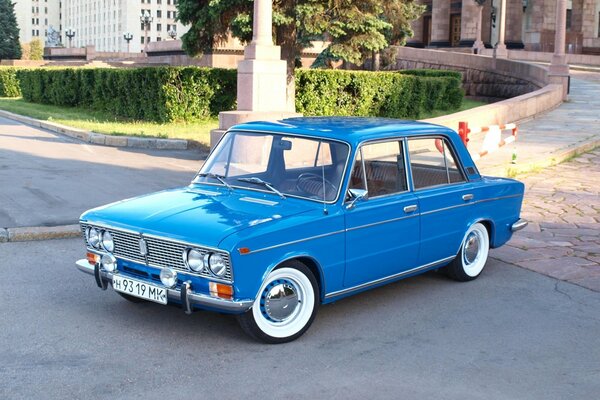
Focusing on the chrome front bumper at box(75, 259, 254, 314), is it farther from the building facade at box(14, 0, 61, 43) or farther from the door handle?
the building facade at box(14, 0, 61, 43)

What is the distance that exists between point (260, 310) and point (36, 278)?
2693 millimetres

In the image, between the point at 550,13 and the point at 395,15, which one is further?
the point at 550,13

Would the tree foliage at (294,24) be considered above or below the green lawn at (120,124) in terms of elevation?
above

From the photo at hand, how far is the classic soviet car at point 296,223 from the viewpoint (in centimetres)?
544

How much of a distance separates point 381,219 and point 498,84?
1315 inches

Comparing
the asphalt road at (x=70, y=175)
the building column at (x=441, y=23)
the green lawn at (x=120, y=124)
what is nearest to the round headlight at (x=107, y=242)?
the asphalt road at (x=70, y=175)

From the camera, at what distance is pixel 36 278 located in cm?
728

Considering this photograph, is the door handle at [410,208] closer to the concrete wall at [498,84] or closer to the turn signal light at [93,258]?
the turn signal light at [93,258]

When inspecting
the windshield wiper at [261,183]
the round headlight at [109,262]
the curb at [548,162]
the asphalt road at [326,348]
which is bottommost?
the asphalt road at [326,348]

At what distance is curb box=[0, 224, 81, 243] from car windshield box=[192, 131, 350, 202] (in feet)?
9.20

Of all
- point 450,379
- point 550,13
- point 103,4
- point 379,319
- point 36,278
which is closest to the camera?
point 450,379

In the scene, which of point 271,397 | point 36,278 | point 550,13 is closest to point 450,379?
point 271,397

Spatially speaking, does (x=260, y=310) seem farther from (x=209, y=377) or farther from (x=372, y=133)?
(x=372, y=133)

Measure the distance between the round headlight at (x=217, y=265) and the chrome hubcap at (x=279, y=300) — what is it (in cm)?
40
